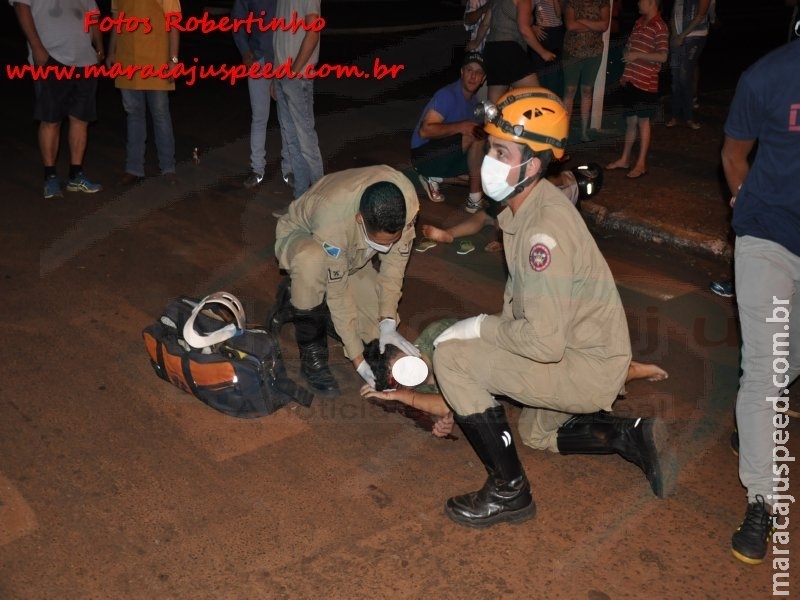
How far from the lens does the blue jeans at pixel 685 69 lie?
9914 millimetres

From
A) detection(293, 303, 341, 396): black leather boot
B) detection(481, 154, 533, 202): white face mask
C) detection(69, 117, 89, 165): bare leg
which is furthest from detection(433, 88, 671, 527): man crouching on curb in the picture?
detection(69, 117, 89, 165): bare leg

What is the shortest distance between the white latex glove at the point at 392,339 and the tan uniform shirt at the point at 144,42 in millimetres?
4487

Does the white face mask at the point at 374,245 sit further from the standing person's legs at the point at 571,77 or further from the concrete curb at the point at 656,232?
the standing person's legs at the point at 571,77

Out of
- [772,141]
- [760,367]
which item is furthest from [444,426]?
[772,141]

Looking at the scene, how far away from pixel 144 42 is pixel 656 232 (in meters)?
4.95

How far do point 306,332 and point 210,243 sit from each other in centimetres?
245

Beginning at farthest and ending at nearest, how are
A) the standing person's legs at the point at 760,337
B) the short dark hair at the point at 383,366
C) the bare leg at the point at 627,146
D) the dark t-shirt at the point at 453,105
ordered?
the bare leg at the point at 627,146, the dark t-shirt at the point at 453,105, the short dark hair at the point at 383,366, the standing person's legs at the point at 760,337

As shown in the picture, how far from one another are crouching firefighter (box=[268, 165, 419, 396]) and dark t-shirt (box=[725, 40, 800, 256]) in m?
1.73

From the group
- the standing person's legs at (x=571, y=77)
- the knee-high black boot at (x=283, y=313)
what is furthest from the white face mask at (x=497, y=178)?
the standing person's legs at (x=571, y=77)

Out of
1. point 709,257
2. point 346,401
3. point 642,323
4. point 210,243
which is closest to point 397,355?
point 346,401

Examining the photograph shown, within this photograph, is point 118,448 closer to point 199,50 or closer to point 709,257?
point 709,257

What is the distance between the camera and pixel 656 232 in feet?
25.4

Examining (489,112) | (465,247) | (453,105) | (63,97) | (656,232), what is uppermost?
(489,112)

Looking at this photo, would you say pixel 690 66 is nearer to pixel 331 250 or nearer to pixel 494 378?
pixel 331 250
